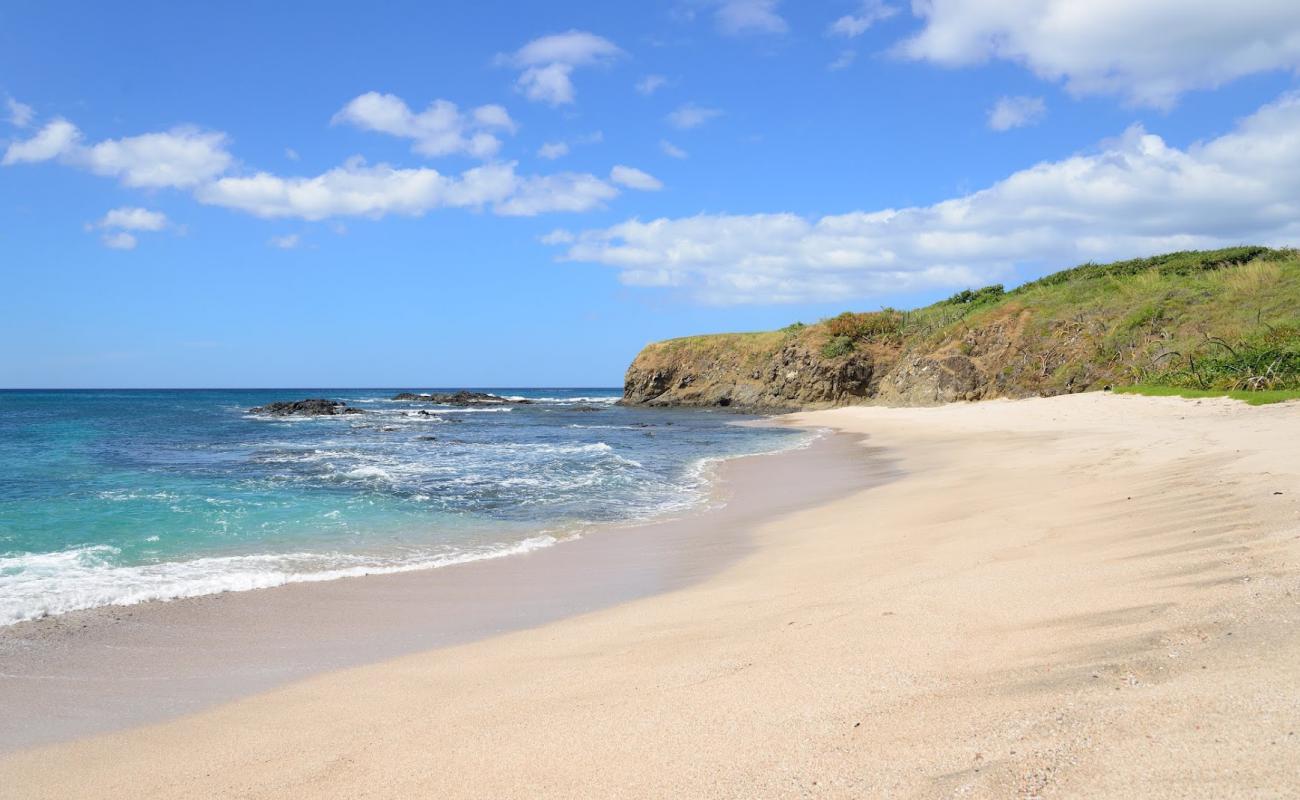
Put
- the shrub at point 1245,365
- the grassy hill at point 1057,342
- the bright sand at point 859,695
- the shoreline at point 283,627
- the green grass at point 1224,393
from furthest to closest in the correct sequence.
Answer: the grassy hill at point 1057,342 < the shrub at point 1245,365 < the green grass at point 1224,393 < the shoreline at point 283,627 < the bright sand at point 859,695

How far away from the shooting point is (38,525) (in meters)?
10.2

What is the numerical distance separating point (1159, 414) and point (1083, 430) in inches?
69.2

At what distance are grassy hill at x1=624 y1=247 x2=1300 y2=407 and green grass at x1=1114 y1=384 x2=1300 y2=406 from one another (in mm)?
403

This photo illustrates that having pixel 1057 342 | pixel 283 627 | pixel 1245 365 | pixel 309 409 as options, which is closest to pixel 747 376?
pixel 1057 342

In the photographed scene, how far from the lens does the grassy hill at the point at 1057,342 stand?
72.3 ft

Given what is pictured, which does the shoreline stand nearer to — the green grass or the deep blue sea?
the deep blue sea

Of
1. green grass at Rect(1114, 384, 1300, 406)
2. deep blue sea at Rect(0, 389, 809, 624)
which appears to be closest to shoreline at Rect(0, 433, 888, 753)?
deep blue sea at Rect(0, 389, 809, 624)

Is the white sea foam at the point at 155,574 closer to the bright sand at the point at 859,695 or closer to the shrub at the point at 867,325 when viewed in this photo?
the bright sand at the point at 859,695

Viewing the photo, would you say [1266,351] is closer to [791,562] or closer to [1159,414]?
[1159,414]

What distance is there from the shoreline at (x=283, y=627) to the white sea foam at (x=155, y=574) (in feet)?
0.68

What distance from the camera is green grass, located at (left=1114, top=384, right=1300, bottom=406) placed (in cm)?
1446

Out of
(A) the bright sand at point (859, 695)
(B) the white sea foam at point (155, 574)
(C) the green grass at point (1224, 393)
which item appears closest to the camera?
(A) the bright sand at point (859, 695)

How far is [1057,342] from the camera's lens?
31.5m

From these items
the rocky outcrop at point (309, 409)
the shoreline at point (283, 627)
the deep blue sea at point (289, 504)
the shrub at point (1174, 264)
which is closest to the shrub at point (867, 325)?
the shrub at point (1174, 264)
